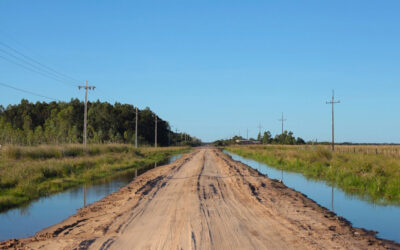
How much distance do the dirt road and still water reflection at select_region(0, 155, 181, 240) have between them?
2.36 feet

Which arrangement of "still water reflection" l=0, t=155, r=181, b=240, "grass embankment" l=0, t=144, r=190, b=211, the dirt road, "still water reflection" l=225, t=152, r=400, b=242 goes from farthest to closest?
"grass embankment" l=0, t=144, r=190, b=211 < "still water reflection" l=225, t=152, r=400, b=242 < "still water reflection" l=0, t=155, r=181, b=240 < the dirt road

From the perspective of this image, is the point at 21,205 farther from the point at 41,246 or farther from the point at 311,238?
the point at 311,238

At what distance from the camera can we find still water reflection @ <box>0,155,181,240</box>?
9617 mm

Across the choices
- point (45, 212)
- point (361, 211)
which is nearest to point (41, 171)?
point (45, 212)

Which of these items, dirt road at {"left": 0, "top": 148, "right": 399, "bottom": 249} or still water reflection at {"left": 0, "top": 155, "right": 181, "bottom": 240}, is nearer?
dirt road at {"left": 0, "top": 148, "right": 399, "bottom": 249}

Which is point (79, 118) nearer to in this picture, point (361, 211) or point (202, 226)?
point (361, 211)

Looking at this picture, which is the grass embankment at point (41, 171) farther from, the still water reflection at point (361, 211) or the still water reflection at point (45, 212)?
the still water reflection at point (361, 211)

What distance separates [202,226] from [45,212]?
6280 millimetres

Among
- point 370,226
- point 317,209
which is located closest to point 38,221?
point 317,209

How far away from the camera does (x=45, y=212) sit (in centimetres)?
1193

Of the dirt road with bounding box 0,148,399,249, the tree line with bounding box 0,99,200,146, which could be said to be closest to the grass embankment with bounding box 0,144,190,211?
the dirt road with bounding box 0,148,399,249

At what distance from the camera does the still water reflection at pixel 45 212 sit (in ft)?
31.6

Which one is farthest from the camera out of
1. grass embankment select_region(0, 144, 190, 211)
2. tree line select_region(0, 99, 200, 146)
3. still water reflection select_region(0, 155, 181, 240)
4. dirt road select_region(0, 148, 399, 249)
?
tree line select_region(0, 99, 200, 146)

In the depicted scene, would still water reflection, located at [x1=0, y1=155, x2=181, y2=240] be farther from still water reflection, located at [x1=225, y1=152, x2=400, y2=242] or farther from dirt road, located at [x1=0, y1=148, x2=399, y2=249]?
still water reflection, located at [x1=225, y1=152, x2=400, y2=242]
